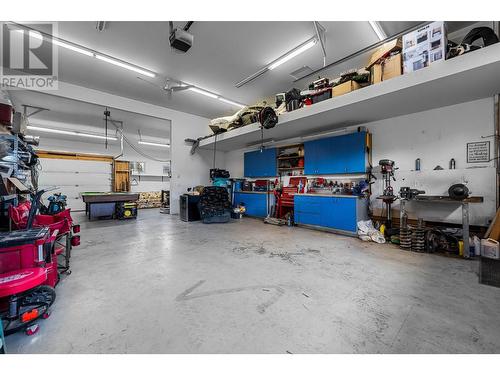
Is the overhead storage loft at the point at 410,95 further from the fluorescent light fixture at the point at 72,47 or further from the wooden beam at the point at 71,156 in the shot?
the wooden beam at the point at 71,156

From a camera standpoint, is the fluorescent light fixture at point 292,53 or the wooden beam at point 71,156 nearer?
the fluorescent light fixture at point 292,53

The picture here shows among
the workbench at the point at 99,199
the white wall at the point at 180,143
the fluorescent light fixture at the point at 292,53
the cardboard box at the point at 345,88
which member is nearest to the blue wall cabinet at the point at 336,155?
the cardboard box at the point at 345,88

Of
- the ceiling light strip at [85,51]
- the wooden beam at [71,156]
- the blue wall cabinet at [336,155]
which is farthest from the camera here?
the wooden beam at [71,156]

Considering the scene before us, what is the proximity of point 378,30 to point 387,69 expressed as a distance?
0.71 metres

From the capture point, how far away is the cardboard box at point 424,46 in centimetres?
277

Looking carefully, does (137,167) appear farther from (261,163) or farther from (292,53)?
(292,53)

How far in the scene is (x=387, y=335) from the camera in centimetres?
141

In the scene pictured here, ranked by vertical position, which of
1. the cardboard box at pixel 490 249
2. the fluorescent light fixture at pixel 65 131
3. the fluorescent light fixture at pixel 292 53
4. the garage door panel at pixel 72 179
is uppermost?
the fluorescent light fixture at pixel 292 53

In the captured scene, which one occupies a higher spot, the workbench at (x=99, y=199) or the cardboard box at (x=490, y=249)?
the workbench at (x=99, y=199)

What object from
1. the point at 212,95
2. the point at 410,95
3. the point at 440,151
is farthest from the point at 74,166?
the point at 440,151

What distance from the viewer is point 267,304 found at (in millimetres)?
1795

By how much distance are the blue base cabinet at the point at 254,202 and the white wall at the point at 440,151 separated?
2.94 m
